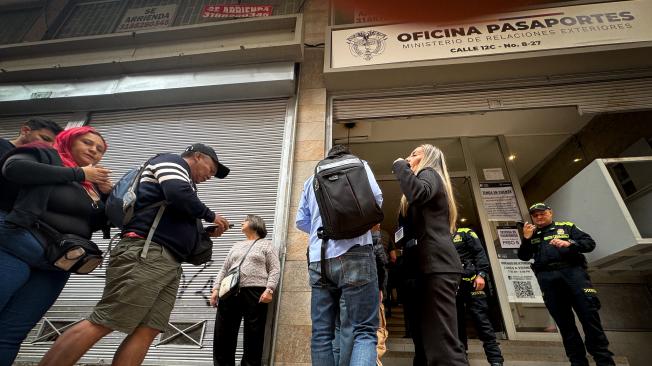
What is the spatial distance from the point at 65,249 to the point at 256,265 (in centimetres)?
171

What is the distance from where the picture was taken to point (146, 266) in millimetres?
1902

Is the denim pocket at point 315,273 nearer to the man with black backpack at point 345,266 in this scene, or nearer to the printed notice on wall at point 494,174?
the man with black backpack at point 345,266

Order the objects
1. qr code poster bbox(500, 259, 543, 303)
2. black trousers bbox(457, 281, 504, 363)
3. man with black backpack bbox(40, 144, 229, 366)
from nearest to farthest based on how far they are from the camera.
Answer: man with black backpack bbox(40, 144, 229, 366)
black trousers bbox(457, 281, 504, 363)
qr code poster bbox(500, 259, 543, 303)

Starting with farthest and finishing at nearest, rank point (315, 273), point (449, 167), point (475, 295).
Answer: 1. point (449, 167)
2. point (475, 295)
3. point (315, 273)

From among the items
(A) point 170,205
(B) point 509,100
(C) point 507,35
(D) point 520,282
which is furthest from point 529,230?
(A) point 170,205

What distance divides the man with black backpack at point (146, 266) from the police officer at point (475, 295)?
310cm

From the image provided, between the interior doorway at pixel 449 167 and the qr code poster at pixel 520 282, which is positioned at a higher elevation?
the interior doorway at pixel 449 167

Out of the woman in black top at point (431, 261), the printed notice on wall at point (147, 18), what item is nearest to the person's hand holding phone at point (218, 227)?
the woman in black top at point (431, 261)

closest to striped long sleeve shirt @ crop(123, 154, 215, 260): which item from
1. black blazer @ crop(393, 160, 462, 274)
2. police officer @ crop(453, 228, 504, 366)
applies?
black blazer @ crop(393, 160, 462, 274)

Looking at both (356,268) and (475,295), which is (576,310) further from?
(356,268)

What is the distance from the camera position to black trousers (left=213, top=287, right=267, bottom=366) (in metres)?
2.99

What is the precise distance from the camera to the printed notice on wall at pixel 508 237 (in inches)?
223

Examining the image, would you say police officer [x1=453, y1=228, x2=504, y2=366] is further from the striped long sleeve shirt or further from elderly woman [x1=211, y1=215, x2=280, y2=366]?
the striped long sleeve shirt

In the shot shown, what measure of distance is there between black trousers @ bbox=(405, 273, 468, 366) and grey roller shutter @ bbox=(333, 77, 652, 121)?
3.45m
